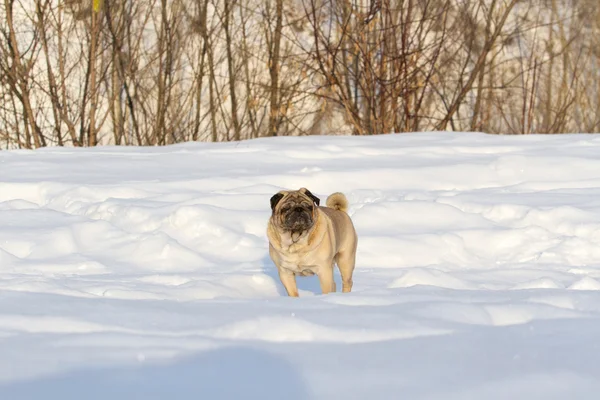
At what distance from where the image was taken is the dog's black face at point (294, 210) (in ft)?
14.4

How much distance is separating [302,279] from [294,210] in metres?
1.60

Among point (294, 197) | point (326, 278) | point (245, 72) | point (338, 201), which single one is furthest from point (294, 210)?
point (245, 72)

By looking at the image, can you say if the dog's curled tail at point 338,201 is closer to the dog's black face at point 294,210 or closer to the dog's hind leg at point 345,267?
the dog's hind leg at point 345,267

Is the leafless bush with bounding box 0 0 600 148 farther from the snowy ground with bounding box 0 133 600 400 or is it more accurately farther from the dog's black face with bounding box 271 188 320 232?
the dog's black face with bounding box 271 188 320 232

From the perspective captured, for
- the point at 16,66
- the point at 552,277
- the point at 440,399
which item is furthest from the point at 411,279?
the point at 16,66

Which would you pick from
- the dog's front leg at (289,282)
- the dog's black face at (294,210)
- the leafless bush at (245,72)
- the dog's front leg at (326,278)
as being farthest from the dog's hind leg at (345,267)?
the leafless bush at (245,72)

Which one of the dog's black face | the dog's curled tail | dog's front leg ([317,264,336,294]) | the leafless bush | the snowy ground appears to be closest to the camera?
the snowy ground

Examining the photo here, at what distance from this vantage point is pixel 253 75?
1342 cm

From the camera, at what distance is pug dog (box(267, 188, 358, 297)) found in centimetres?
445

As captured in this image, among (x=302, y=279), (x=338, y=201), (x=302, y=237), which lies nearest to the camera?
(x=302, y=237)

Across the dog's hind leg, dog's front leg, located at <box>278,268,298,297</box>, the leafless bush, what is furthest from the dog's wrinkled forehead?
the leafless bush

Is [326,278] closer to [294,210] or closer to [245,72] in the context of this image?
[294,210]

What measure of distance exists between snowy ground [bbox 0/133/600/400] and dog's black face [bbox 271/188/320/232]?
0.49 metres

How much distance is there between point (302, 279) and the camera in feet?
19.4
